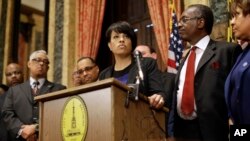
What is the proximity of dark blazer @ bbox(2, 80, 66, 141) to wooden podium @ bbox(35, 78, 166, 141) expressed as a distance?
108 centimetres

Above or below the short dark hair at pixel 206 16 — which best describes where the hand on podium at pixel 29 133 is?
below

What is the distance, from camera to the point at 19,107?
3.81m

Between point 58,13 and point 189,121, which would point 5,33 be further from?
point 189,121

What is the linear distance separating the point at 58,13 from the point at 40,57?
2812 millimetres

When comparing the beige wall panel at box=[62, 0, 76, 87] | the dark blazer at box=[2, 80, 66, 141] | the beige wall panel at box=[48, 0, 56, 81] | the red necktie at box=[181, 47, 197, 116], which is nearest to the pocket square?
the red necktie at box=[181, 47, 197, 116]

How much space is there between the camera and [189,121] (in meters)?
2.83

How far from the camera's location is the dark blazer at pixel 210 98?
2.72 m

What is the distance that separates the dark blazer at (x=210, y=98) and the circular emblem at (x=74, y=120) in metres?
0.78

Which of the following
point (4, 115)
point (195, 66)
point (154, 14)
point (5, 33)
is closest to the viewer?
point (195, 66)

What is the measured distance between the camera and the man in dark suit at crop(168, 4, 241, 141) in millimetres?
2730

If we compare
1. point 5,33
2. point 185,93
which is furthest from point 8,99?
point 5,33

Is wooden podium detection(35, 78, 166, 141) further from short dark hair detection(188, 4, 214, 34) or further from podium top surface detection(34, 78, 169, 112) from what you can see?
short dark hair detection(188, 4, 214, 34)

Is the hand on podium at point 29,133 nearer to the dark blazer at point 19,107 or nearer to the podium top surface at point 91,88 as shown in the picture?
the dark blazer at point 19,107

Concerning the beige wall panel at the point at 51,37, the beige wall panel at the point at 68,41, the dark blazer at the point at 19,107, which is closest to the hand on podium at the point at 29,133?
the dark blazer at the point at 19,107
